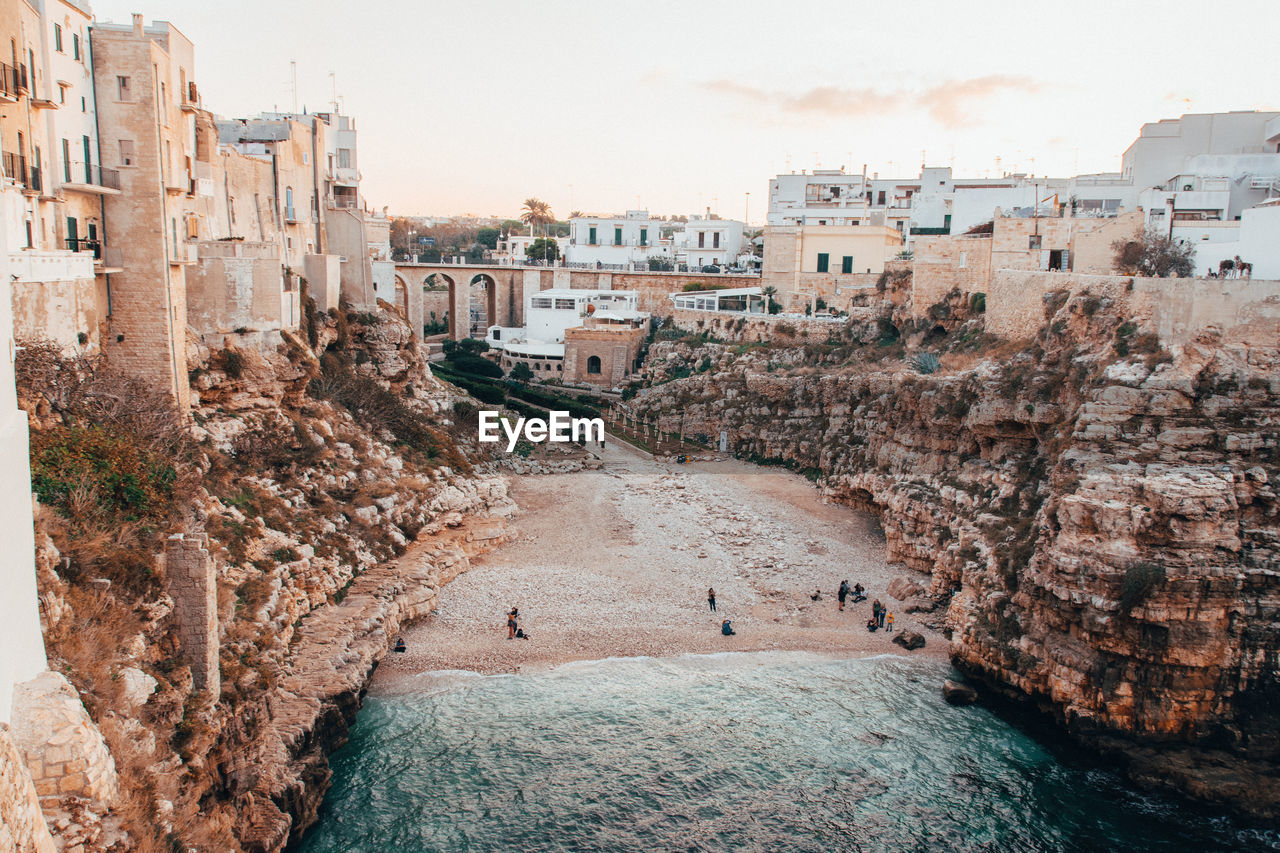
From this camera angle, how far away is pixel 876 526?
96.5 ft

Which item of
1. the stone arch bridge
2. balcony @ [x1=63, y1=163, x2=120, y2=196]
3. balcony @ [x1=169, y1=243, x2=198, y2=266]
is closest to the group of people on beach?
balcony @ [x1=169, y1=243, x2=198, y2=266]

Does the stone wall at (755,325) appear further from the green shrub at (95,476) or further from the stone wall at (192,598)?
the stone wall at (192,598)

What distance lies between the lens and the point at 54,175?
18.2 meters

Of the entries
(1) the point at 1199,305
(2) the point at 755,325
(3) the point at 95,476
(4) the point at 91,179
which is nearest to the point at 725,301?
(2) the point at 755,325

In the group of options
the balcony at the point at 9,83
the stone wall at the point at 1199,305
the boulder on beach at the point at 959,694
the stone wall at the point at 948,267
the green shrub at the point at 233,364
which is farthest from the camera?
the stone wall at the point at 948,267

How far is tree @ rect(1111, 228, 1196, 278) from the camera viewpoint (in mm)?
26969

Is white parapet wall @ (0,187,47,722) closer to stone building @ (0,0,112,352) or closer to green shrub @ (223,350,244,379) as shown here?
stone building @ (0,0,112,352)

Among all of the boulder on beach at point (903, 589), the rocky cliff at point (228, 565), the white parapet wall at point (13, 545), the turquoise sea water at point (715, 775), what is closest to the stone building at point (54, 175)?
the rocky cliff at point (228, 565)

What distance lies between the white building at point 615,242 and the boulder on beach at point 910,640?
37424 mm

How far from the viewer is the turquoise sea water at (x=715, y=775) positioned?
15.1m

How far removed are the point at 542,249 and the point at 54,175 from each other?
1942 inches

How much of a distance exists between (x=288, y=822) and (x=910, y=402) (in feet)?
68.6

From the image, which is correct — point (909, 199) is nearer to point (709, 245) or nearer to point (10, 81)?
point (709, 245)

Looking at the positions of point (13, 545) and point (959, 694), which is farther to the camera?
point (959, 694)
